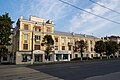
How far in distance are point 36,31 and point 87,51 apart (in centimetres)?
2694

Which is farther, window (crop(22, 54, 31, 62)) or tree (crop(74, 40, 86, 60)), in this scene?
tree (crop(74, 40, 86, 60))

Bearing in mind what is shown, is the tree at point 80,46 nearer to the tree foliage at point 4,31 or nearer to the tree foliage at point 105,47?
the tree foliage at point 105,47

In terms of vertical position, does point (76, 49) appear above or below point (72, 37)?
below

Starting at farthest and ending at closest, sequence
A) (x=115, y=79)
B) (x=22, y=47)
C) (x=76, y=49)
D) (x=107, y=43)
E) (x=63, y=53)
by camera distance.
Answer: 1. (x=107, y=43)
2. (x=76, y=49)
3. (x=63, y=53)
4. (x=22, y=47)
5. (x=115, y=79)

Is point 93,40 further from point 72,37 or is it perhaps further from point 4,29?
point 4,29

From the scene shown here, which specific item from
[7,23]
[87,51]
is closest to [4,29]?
[7,23]

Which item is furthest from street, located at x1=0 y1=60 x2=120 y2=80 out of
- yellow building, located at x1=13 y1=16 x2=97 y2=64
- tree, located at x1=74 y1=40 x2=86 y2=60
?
tree, located at x1=74 y1=40 x2=86 y2=60

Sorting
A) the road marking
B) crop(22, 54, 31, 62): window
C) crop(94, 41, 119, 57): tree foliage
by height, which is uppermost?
crop(94, 41, 119, 57): tree foliage

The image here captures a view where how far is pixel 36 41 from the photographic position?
61.9m

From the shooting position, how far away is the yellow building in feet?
192

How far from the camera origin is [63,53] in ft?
225

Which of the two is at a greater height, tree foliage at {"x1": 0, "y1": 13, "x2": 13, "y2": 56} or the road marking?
tree foliage at {"x1": 0, "y1": 13, "x2": 13, "y2": 56}

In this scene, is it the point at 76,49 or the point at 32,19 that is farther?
the point at 76,49

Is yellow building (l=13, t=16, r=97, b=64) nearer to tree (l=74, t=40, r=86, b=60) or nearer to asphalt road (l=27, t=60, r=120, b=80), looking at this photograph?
tree (l=74, t=40, r=86, b=60)
